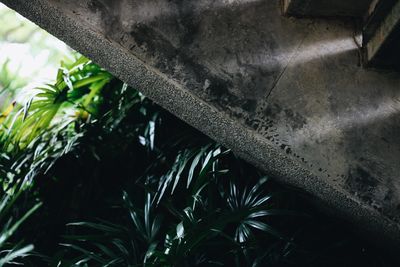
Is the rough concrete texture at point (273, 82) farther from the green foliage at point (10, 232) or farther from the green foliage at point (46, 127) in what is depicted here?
the green foliage at point (46, 127)

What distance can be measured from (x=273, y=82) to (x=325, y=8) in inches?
9.6

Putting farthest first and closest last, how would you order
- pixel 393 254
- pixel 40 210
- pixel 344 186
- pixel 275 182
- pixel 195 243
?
1. pixel 40 210
2. pixel 275 182
3. pixel 393 254
4. pixel 195 243
5. pixel 344 186

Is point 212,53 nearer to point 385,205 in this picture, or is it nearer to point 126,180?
point 385,205

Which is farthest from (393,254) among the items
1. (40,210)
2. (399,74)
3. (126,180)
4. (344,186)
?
(40,210)

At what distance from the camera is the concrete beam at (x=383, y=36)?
94cm

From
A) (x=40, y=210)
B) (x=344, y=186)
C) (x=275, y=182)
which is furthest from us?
(x=40, y=210)

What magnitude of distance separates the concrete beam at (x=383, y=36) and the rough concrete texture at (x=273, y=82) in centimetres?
4

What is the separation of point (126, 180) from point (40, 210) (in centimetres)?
45

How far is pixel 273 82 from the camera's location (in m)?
1.05

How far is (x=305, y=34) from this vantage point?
1.07 m

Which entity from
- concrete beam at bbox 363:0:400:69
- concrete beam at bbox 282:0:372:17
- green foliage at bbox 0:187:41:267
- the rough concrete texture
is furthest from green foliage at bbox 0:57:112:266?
concrete beam at bbox 363:0:400:69

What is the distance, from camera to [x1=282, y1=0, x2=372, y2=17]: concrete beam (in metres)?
1.01

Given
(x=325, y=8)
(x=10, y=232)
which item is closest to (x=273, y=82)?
(x=325, y=8)

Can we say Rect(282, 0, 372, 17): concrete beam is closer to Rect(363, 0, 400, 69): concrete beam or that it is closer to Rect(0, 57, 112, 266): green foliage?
Rect(363, 0, 400, 69): concrete beam
